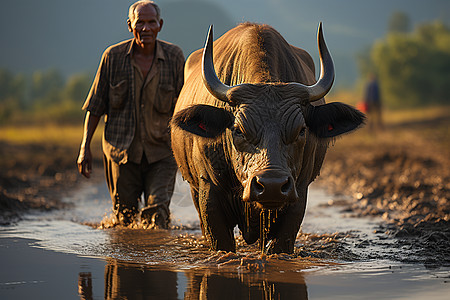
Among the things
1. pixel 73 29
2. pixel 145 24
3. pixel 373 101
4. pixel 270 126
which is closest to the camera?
pixel 270 126

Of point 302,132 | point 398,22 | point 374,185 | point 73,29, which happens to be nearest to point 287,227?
point 302,132

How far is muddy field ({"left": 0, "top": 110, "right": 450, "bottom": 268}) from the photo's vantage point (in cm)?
606

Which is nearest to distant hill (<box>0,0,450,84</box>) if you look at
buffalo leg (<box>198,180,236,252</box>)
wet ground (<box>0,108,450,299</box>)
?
Result: wet ground (<box>0,108,450,299</box>)

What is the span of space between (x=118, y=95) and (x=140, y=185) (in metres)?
0.92

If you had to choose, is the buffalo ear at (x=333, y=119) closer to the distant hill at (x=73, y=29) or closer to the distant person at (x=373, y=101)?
the distant person at (x=373, y=101)

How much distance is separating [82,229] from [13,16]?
165095 millimetres

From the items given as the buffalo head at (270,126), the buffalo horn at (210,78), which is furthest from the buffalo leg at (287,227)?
the buffalo horn at (210,78)

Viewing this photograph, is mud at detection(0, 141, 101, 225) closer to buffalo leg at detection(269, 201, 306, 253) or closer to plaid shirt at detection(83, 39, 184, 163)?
→ plaid shirt at detection(83, 39, 184, 163)

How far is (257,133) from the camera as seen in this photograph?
15.1ft

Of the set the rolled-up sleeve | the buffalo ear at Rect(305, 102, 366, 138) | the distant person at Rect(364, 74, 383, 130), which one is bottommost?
the buffalo ear at Rect(305, 102, 366, 138)

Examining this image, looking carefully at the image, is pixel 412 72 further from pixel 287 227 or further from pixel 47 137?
pixel 287 227

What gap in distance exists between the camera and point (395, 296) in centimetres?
407

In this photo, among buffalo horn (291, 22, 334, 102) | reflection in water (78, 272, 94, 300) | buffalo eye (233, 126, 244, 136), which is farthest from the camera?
buffalo horn (291, 22, 334, 102)

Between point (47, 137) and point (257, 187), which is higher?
point (47, 137)
